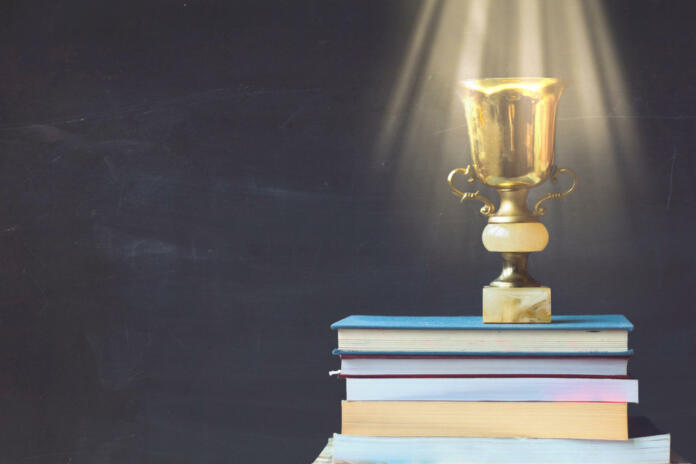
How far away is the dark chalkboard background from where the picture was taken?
1.88 m

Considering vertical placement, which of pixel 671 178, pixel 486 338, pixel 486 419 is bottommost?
pixel 486 419

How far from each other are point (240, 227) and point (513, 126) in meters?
0.81

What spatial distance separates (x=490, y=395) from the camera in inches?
50.6

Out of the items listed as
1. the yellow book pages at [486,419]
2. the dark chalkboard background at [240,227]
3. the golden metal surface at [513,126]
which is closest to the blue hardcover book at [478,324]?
the yellow book pages at [486,419]

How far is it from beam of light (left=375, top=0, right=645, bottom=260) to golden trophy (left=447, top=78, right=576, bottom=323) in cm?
54

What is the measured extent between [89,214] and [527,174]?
105 centimetres

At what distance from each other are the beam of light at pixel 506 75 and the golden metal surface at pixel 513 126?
1.81 feet

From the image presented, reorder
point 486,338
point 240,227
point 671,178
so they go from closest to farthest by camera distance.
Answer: point 486,338
point 671,178
point 240,227

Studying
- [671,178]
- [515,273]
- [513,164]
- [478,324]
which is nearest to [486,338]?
[478,324]

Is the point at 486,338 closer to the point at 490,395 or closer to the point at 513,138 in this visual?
the point at 490,395

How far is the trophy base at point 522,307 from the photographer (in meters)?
1.33

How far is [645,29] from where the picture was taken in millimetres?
1865

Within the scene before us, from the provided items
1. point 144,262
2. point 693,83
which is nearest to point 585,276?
point 693,83

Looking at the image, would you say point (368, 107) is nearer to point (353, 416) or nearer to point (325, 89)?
point (325, 89)
